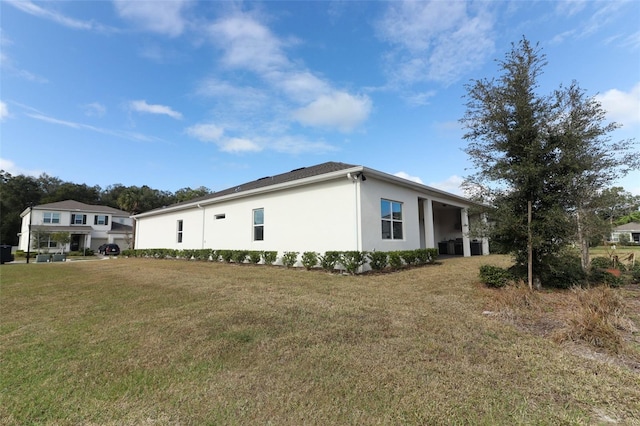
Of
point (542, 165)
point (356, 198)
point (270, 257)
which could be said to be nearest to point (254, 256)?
point (270, 257)

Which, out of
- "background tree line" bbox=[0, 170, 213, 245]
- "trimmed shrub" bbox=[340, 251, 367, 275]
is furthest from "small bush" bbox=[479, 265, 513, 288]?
"background tree line" bbox=[0, 170, 213, 245]

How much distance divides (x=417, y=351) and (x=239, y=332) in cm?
225

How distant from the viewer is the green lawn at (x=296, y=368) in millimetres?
2127

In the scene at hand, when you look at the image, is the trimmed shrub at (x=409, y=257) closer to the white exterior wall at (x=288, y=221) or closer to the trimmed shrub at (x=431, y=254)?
the trimmed shrub at (x=431, y=254)

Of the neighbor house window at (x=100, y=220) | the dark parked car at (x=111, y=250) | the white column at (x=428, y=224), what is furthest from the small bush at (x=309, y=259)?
the neighbor house window at (x=100, y=220)

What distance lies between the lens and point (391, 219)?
1100cm

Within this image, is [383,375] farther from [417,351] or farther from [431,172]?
[431,172]

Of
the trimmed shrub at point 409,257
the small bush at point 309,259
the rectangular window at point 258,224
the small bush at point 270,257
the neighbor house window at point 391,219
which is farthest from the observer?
the rectangular window at point 258,224

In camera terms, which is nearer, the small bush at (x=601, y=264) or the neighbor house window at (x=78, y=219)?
the small bush at (x=601, y=264)

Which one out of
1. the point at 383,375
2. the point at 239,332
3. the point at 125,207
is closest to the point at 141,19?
the point at 239,332

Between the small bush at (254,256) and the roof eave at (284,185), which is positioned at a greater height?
the roof eave at (284,185)

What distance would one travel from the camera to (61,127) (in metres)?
14.6

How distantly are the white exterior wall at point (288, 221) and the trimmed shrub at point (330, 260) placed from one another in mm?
522

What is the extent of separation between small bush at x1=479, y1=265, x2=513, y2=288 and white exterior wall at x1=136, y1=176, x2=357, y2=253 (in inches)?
154
